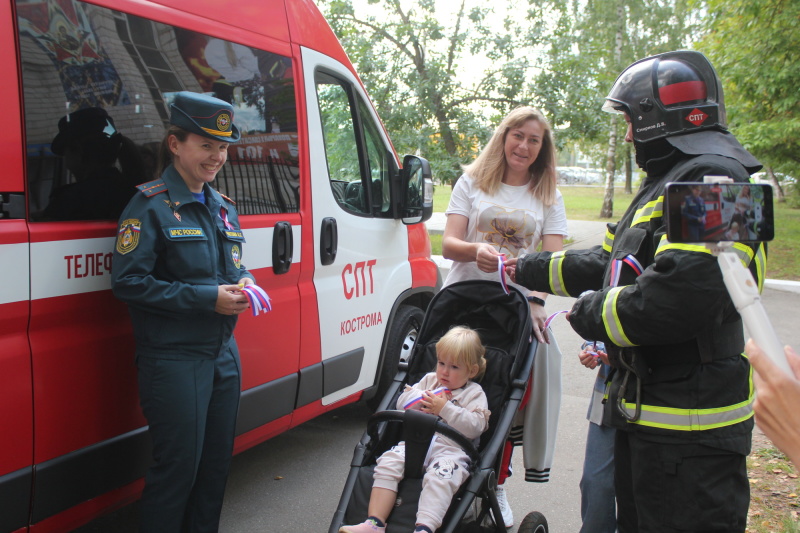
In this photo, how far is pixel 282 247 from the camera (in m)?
3.29

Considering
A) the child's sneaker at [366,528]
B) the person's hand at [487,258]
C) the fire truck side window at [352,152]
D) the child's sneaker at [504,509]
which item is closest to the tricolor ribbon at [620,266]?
the person's hand at [487,258]

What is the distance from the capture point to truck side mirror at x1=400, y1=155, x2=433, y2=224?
4.30m

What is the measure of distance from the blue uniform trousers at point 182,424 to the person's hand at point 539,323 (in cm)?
129

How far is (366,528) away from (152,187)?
145 centimetres

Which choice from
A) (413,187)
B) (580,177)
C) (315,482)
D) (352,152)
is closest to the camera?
(315,482)

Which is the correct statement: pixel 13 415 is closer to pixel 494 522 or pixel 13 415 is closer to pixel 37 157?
pixel 37 157

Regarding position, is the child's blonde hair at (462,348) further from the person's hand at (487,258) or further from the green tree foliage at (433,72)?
the green tree foliage at (433,72)

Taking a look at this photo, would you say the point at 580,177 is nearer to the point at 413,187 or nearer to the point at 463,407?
the point at 413,187

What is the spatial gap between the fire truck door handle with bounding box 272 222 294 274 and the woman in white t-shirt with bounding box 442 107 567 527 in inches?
30.6

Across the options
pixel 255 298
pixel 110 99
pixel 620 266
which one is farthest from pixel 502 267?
pixel 110 99

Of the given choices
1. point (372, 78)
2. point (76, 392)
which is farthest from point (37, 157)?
point (372, 78)

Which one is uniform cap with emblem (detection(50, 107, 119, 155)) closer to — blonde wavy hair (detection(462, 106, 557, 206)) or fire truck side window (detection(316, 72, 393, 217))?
fire truck side window (detection(316, 72, 393, 217))

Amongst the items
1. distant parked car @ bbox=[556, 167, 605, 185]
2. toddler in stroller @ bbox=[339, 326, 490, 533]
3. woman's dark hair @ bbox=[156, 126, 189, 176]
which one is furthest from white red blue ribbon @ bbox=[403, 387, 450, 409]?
distant parked car @ bbox=[556, 167, 605, 185]

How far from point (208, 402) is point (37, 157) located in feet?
3.54
